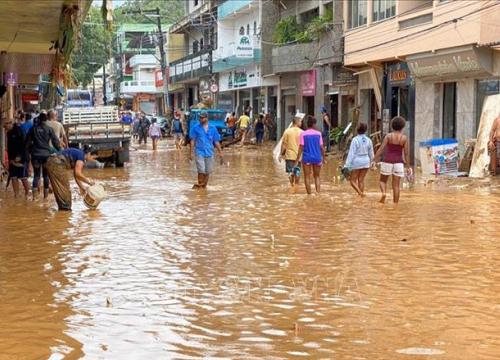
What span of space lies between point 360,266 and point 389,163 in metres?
5.77

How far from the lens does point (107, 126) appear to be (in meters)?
24.0

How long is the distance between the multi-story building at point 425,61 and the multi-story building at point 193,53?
2069cm

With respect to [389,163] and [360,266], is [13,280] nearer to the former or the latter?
[360,266]

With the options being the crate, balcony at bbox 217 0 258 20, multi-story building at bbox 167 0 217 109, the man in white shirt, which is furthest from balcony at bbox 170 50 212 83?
the man in white shirt

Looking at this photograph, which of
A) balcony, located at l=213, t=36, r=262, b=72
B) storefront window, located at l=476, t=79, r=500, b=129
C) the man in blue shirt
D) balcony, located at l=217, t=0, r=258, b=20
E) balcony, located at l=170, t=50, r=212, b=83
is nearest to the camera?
the man in blue shirt

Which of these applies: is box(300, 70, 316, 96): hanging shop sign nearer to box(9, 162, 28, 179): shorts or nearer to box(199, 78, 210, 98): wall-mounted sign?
box(199, 78, 210, 98): wall-mounted sign

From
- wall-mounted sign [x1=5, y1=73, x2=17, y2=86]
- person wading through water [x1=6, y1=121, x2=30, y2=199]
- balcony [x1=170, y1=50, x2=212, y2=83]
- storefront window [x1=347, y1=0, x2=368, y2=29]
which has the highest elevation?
storefront window [x1=347, y1=0, x2=368, y2=29]

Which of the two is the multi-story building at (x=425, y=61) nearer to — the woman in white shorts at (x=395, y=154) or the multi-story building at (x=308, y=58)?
the multi-story building at (x=308, y=58)

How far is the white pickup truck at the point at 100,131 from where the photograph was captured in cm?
2352

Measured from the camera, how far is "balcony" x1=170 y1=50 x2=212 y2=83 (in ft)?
167

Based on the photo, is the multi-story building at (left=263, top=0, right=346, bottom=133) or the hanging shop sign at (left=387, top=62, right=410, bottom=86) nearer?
the hanging shop sign at (left=387, top=62, right=410, bottom=86)

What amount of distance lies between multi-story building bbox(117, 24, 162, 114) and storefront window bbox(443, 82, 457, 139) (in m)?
56.8

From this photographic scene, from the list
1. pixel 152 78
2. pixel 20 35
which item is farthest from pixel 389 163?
pixel 152 78

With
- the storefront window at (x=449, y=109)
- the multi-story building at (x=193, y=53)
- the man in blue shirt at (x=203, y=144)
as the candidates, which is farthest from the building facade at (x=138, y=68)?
the man in blue shirt at (x=203, y=144)
